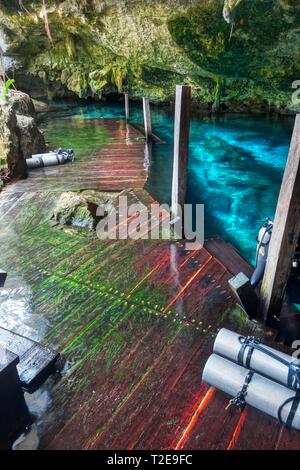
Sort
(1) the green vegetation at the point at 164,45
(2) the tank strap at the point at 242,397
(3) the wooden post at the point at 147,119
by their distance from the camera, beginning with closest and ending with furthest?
1. (2) the tank strap at the point at 242,397
2. (1) the green vegetation at the point at 164,45
3. (3) the wooden post at the point at 147,119

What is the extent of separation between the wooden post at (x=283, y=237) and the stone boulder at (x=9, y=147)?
28.7 feet

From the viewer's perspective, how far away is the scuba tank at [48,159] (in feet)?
37.2

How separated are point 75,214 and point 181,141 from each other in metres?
3.09

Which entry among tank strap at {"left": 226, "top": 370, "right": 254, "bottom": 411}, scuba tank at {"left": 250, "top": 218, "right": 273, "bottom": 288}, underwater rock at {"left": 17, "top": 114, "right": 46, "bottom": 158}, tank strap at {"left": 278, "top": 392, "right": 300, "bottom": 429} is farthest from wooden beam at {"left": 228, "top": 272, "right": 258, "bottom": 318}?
underwater rock at {"left": 17, "top": 114, "right": 46, "bottom": 158}

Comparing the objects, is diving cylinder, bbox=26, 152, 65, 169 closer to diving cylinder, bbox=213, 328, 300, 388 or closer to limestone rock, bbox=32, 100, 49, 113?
diving cylinder, bbox=213, 328, 300, 388

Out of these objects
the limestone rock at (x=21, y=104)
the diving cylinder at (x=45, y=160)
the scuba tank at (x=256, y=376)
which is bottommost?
the scuba tank at (x=256, y=376)

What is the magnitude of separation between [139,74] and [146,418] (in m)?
23.2

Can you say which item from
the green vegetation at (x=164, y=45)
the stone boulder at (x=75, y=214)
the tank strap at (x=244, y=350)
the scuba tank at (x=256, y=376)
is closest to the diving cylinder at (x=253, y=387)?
the scuba tank at (x=256, y=376)

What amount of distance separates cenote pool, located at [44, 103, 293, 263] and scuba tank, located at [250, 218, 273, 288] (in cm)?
332

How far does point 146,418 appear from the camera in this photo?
3.45 meters

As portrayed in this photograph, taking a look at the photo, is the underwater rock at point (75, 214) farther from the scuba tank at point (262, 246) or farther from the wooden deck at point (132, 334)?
the scuba tank at point (262, 246)

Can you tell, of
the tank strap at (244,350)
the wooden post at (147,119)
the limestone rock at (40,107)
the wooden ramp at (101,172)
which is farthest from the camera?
the limestone rock at (40,107)

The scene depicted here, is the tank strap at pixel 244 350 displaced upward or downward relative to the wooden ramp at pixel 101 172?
downward
